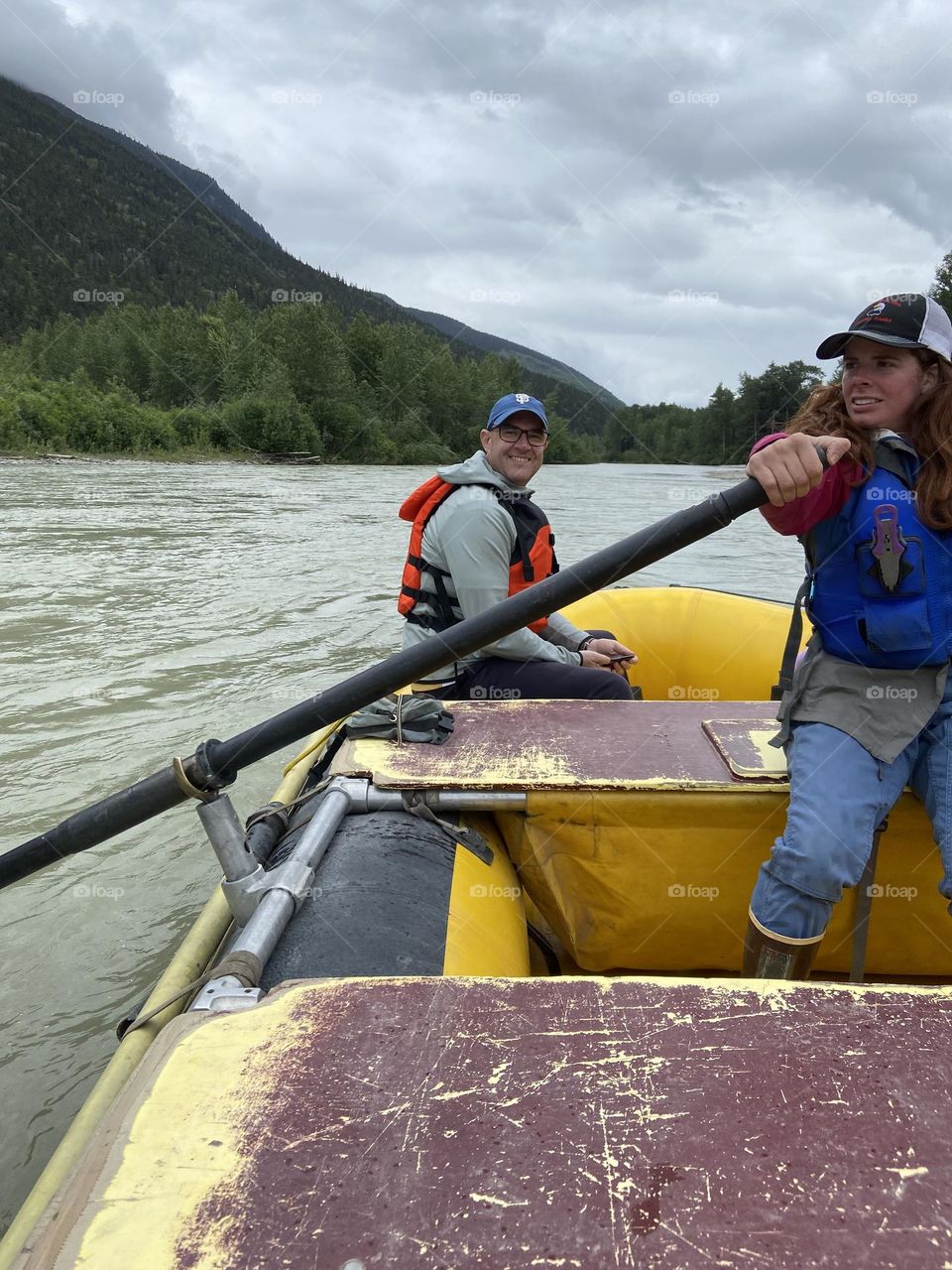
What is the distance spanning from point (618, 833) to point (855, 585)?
706 millimetres

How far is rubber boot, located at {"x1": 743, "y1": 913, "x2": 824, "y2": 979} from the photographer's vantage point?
1456 millimetres

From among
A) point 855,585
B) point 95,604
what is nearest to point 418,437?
A: point 95,604

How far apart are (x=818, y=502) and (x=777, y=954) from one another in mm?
876

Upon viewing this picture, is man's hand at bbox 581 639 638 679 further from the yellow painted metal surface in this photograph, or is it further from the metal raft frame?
the yellow painted metal surface

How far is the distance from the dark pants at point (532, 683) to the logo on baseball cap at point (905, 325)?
1.24 metres

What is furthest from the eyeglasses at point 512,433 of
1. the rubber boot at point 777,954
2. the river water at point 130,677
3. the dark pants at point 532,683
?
the river water at point 130,677

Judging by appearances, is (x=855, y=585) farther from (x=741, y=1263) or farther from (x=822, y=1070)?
(x=741, y=1263)

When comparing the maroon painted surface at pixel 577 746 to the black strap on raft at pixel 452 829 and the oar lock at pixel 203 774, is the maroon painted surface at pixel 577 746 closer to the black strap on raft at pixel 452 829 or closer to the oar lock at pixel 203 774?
the black strap on raft at pixel 452 829

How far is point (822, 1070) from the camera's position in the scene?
0.87 metres

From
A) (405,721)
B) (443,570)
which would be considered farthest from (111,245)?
(405,721)

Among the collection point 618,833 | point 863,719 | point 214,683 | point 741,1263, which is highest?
point 863,719

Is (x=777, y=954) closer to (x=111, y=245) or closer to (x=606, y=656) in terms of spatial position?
(x=606, y=656)

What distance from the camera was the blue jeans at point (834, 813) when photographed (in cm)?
144

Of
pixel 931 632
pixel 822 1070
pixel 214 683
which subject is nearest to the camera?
pixel 822 1070
